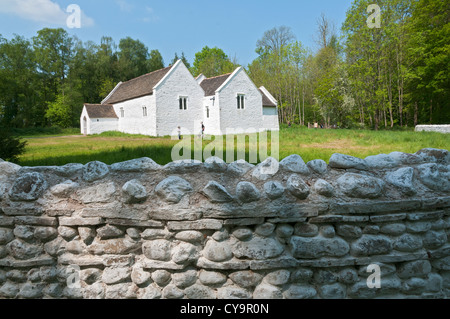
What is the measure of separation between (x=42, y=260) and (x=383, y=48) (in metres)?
30.7

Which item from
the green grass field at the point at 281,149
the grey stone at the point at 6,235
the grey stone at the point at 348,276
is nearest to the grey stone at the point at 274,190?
the grey stone at the point at 348,276

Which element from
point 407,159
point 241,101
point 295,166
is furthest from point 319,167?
point 241,101

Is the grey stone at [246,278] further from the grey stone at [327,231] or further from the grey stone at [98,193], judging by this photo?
the grey stone at [98,193]

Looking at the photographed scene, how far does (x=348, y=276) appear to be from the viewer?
7.95ft

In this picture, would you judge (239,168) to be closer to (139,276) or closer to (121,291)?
(139,276)

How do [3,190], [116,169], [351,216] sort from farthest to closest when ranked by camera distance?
[116,169] < [3,190] < [351,216]

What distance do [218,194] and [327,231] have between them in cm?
92

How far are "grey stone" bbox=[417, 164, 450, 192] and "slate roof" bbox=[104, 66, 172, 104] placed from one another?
2614 centimetres

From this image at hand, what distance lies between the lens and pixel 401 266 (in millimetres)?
2479

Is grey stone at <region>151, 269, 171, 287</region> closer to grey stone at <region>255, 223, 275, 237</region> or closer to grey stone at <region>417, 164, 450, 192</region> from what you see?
grey stone at <region>255, 223, 275, 237</region>

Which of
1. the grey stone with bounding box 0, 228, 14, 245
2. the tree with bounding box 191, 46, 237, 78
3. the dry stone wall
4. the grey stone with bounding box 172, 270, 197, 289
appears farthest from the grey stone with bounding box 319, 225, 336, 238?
the tree with bounding box 191, 46, 237, 78

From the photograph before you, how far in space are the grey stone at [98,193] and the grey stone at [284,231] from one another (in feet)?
4.62
